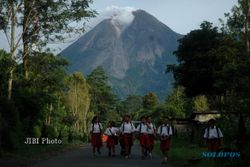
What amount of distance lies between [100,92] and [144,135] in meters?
93.3

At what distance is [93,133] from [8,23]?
823 cm

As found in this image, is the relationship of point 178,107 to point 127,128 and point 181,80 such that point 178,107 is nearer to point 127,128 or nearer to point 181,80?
point 181,80

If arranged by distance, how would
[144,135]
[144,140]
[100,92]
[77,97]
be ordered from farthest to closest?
[100,92], [77,97], [144,135], [144,140]

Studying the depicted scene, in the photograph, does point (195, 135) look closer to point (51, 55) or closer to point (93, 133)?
point (51, 55)

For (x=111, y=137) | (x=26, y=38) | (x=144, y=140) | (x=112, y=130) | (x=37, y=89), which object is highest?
(x=26, y=38)

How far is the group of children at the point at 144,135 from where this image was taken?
18.9 m

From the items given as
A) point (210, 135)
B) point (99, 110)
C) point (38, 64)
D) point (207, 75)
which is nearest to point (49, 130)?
point (38, 64)

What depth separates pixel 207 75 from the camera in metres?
46.7

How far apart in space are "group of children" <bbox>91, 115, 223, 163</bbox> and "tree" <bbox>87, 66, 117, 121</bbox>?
88362 mm

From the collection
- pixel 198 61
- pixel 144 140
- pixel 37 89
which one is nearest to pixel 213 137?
pixel 144 140

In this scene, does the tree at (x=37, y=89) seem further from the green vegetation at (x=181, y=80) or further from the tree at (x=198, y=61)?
the tree at (x=198, y=61)

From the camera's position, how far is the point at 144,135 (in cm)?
2345

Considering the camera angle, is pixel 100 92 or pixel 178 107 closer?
pixel 178 107

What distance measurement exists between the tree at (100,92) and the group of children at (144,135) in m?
88.4
